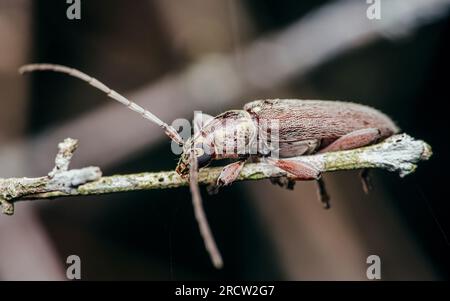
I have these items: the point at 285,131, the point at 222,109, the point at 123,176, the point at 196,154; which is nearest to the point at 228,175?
the point at 196,154

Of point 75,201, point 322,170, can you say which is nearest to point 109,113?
point 75,201

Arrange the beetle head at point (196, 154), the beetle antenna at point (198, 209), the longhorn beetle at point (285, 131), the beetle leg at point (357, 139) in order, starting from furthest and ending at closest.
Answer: the beetle leg at point (357, 139), the longhorn beetle at point (285, 131), the beetle head at point (196, 154), the beetle antenna at point (198, 209)

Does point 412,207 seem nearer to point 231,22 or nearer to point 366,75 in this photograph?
point 366,75

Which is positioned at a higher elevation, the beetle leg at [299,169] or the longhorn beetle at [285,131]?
the longhorn beetle at [285,131]

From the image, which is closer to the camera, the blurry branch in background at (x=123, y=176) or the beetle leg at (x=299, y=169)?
the blurry branch in background at (x=123, y=176)

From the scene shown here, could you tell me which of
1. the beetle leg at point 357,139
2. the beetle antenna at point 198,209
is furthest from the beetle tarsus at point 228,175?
the beetle leg at point 357,139

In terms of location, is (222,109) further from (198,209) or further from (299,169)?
(198,209)

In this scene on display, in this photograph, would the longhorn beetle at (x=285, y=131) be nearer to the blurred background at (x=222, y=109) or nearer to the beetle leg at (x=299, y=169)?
the beetle leg at (x=299, y=169)
